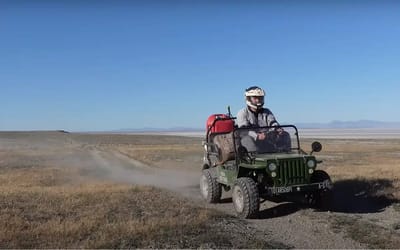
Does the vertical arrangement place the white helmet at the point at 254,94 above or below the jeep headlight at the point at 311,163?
above

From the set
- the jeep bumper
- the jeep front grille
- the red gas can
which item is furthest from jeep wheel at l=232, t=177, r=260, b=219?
the red gas can

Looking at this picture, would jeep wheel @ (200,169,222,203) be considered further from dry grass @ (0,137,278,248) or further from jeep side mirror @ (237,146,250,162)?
jeep side mirror @ (237,146,250,162)

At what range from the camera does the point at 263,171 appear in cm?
1178

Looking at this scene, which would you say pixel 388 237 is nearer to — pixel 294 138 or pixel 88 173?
pixel 294 138

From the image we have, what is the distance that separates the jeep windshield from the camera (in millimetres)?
12680

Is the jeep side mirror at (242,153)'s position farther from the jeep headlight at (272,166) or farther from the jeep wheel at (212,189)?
the jeep wheel at (212,189)

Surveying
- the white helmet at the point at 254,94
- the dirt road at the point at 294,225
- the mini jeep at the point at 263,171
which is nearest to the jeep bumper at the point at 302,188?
the mini jeep at the point at 263,171

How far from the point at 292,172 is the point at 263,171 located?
2.08ft

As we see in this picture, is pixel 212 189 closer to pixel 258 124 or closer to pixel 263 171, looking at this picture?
pixel 258 124

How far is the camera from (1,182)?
2020 centimetres

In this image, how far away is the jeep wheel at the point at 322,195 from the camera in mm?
11984

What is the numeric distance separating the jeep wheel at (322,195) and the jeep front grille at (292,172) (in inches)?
17.3

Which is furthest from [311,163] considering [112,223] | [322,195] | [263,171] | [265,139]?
[112,223]

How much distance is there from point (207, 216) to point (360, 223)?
10.1 ft
